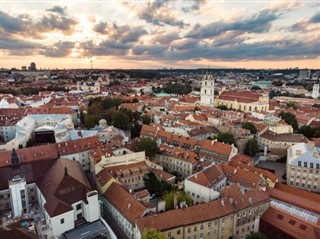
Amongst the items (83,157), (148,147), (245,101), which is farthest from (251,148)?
(245,101)

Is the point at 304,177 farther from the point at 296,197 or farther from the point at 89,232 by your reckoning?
the point at 89,232

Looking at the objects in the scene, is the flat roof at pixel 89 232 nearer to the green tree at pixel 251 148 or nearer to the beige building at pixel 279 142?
the green tree at pixel 251 148

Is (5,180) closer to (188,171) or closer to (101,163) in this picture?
(101,163)

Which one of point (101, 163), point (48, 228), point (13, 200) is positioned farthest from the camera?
point (101, 163)

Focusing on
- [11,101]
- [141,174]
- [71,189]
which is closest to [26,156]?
[71,189]

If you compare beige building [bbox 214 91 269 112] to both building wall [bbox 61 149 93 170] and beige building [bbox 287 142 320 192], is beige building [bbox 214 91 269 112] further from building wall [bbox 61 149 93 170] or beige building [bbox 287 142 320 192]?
building wall [bbox 61 149 93 170]

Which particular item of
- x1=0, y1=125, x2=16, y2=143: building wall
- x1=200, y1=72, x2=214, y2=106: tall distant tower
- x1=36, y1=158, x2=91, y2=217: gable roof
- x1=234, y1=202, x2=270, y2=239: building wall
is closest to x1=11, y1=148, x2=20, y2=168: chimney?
x1=36, y1=158, x2=91, y2=217: gable roof

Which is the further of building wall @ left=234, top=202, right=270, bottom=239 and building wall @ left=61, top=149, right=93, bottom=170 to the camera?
building wall @ left=61, top=149, right=93, bottom=170
